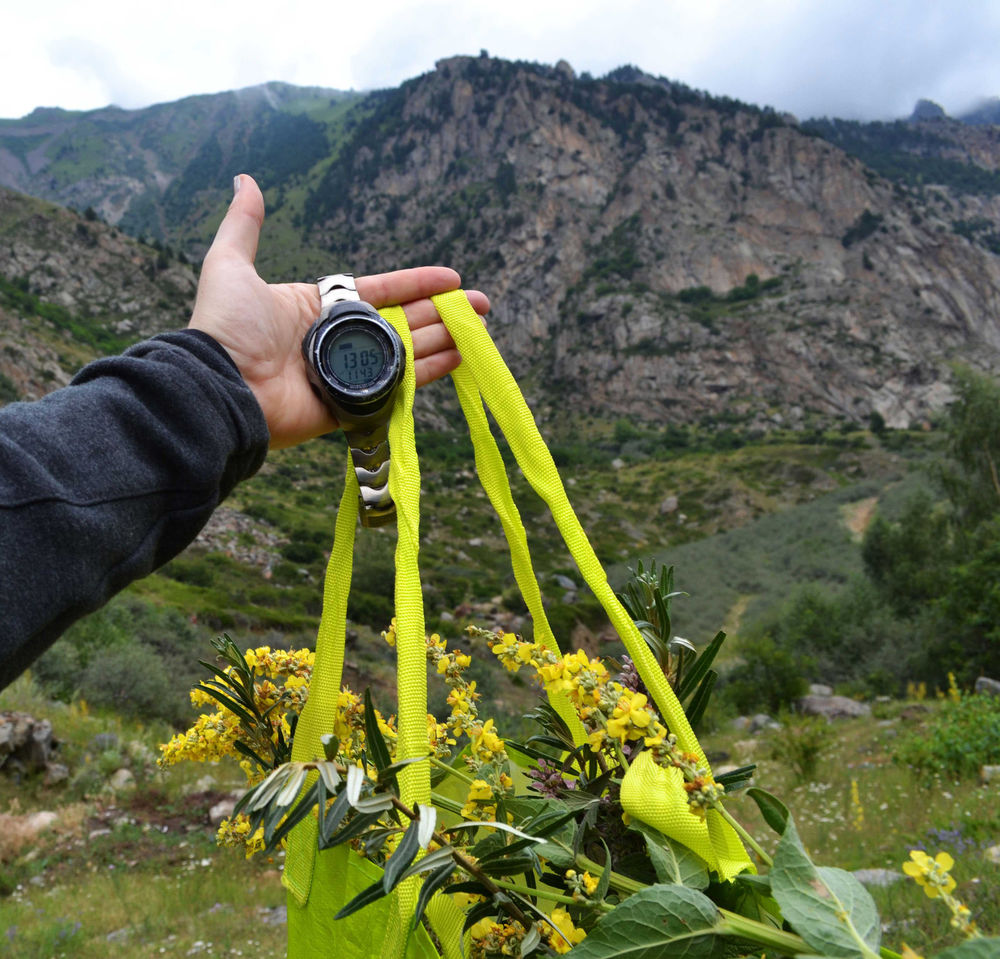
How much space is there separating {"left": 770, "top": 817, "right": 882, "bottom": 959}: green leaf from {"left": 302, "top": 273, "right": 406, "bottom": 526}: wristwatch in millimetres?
853

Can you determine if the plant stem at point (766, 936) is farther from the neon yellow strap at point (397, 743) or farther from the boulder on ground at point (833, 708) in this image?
the boulder on ground at point (833, 708)

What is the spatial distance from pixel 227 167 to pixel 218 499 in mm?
154039

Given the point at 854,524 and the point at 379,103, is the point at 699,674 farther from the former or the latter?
the point at 379,103

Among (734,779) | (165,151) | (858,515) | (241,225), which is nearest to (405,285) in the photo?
(241,225)

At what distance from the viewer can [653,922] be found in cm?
59

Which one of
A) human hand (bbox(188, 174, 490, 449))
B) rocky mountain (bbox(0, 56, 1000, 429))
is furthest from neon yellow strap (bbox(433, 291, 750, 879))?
rocky mountain (bbox(0, 56, 1000, 429))

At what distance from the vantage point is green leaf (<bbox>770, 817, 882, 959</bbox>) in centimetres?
56

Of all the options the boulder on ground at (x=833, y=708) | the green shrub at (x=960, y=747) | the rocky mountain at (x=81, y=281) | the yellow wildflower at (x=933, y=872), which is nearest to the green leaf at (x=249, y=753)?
the yellow wildflower at (x=933, y=872)

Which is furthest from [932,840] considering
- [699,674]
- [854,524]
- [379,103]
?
[379,103]

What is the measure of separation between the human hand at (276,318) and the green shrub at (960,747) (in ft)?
23.6

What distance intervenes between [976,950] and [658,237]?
92018mm

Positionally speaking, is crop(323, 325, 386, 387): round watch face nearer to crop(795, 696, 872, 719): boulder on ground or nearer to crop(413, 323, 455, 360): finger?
crop(413, 323, 455, 360): finger

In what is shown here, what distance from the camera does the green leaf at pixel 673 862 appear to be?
698mm

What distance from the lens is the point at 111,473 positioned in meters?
1.02
